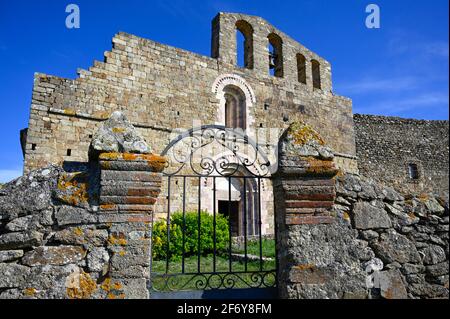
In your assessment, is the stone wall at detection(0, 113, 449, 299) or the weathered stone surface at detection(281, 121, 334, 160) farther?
the weathered stone surface at detection(281, 121, 334, 160)

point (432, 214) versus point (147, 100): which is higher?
point (147, 100)

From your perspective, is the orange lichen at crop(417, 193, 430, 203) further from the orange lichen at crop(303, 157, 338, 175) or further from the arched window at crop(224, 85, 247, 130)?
the arched window at crop(224, 85, 247, 130)

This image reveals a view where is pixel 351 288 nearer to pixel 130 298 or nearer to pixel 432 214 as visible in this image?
pixel 432 214

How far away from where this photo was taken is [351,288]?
3.17 m

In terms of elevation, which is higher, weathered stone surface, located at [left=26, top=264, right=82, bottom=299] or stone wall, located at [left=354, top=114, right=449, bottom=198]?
stone wall, located at [left=354, top=114, right=449, bottom=198]

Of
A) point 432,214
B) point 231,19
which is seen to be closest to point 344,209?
point 432,214

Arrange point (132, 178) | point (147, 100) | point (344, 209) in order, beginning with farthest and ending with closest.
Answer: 1. point (147, 100)
2. point (344, 209)
3. point (132, 178)

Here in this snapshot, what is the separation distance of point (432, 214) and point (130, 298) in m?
3.15

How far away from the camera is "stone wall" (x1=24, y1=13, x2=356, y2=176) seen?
9.76 m

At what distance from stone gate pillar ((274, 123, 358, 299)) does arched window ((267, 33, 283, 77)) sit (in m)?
12.5

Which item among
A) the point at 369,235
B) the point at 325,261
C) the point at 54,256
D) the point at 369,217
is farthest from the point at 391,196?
the point at 54,256

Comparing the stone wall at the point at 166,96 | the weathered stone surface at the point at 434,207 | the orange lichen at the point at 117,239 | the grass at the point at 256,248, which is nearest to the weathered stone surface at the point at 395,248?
the weathered stone surface at the point at 434,207

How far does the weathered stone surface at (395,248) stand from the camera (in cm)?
335

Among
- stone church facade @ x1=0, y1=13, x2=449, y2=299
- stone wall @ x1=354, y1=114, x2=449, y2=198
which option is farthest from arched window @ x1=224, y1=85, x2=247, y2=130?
stone church facade @ x1=0, y1=13, x2=449, y2=299
